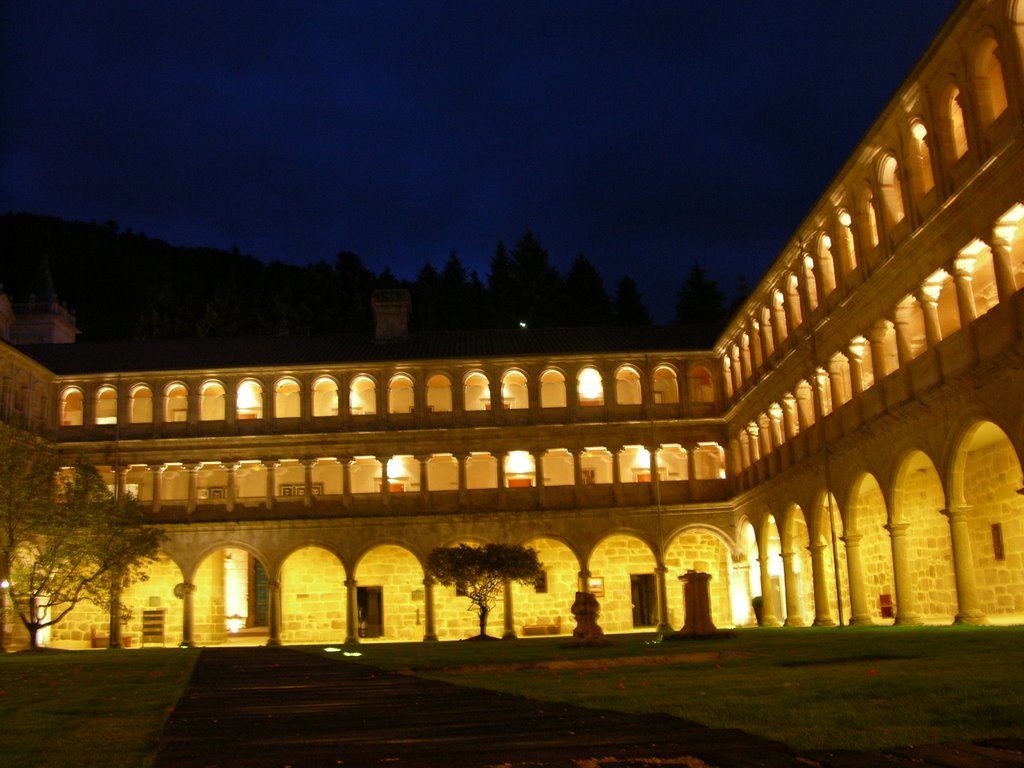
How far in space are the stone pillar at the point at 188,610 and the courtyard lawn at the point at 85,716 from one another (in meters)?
25.3

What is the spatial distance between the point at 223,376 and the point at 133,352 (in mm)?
5795

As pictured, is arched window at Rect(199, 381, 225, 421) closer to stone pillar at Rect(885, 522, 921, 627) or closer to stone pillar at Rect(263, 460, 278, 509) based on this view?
stone pillar at Rect(263, 460, 278, 509)

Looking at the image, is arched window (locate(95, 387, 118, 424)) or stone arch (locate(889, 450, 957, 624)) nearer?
stone arch (locate(889, 450, 957, 624))

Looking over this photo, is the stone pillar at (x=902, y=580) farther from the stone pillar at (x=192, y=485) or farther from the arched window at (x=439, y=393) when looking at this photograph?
the stone pillar at (x=192, y=485)

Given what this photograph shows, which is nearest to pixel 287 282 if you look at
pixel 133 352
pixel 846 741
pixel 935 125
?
pixel 133 352

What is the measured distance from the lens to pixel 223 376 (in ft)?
145

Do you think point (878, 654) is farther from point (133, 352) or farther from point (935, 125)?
point (133, 352)

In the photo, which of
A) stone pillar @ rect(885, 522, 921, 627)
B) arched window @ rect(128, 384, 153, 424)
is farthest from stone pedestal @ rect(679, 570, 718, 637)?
arched window @ rect(128, 384, 153, 424)

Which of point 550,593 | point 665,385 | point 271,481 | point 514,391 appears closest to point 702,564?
point 550,593

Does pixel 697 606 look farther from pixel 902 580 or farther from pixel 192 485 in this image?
pixel 192 485

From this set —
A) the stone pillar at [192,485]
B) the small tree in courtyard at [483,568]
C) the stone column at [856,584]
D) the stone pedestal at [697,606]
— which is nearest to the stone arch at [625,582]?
the small tree in courtyard at [483,568]

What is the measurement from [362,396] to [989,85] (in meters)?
29.5

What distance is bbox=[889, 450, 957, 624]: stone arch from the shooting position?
81.4ft

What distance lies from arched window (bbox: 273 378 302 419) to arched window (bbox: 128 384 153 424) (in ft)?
17.0
